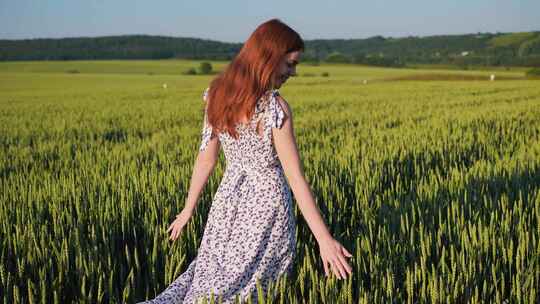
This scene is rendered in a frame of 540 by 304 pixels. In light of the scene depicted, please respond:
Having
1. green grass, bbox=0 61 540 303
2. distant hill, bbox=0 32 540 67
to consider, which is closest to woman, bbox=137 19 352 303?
green grass, bbox=0 61 540 303

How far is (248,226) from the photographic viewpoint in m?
2.16

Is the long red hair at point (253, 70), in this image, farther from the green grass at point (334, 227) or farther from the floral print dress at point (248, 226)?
the green grass at point (334, 227)

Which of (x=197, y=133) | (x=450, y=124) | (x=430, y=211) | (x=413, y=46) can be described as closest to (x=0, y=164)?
(x=197, y=133)

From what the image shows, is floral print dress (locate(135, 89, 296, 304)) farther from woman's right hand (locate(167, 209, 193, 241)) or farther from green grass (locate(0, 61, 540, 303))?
woman's right hand (locate(167, 209, 193, 241))

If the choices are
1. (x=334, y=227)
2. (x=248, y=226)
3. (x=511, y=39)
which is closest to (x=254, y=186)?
(x=248, y=226)

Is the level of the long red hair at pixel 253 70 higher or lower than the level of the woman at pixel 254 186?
higher

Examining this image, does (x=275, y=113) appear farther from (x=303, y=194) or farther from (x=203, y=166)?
(x=203, y=166)

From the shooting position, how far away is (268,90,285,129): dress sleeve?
6.59 feet

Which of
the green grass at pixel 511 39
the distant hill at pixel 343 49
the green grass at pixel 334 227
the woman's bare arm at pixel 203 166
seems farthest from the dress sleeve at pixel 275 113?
the green grass at pixel 511 39

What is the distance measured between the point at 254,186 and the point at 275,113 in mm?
310

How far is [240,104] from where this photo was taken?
2.07m

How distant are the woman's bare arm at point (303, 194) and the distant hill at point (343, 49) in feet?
183

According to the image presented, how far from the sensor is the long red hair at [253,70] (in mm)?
2006

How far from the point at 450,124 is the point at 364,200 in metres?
5.28
